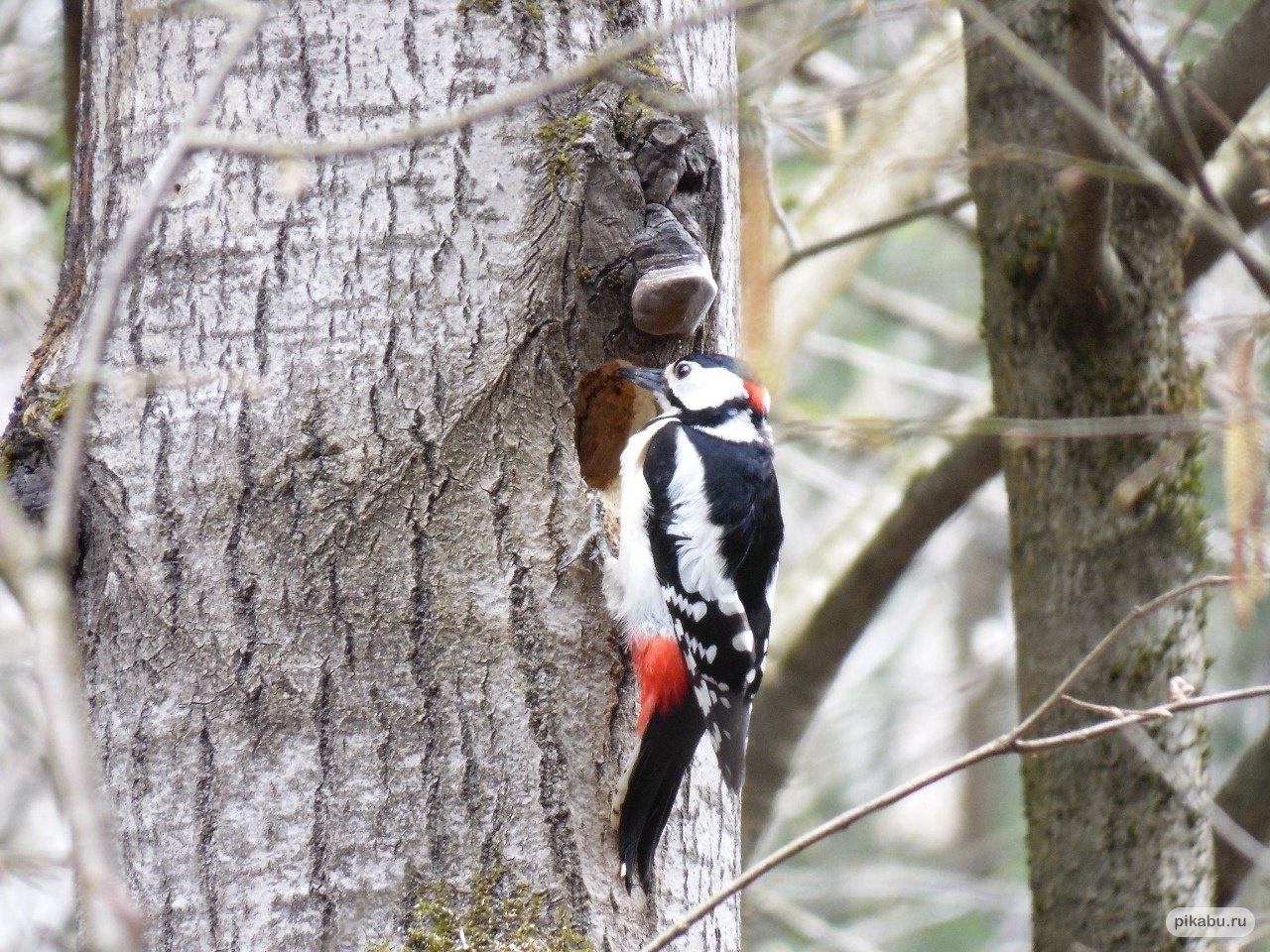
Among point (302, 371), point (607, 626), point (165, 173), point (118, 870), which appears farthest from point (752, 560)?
point (165, 173)

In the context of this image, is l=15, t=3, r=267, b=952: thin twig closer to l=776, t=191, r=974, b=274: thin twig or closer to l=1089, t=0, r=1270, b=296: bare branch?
l=1089, t=0, r=1270, b=296: bare branch

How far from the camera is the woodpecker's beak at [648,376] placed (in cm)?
296

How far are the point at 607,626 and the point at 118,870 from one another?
0.90 meters

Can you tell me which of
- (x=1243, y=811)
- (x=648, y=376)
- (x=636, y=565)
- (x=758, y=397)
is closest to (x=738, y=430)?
(x=758, y=397)

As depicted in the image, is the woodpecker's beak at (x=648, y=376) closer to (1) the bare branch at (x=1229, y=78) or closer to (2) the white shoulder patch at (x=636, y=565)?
(2) the white shoulder patch at (x=636, y=565)

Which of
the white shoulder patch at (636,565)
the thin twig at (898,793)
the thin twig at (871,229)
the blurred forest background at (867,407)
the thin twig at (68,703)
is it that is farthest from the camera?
the thin twig at (871,229)

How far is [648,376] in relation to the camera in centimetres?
305

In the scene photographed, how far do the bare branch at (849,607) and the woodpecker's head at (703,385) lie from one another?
0.77 m

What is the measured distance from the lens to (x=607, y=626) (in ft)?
8.14

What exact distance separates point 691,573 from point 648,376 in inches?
18.7

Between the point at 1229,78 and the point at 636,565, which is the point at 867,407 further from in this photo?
the point at 636,565

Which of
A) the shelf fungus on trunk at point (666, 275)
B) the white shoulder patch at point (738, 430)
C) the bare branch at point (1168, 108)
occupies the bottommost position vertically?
the white shoulder patch at point (738, 430)

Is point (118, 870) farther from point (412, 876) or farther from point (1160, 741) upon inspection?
point (1160, 741)

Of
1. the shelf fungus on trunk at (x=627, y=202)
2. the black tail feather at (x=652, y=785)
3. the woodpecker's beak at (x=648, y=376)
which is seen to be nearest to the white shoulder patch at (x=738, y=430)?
the woodpecker's beak at (x=648, y=376)
